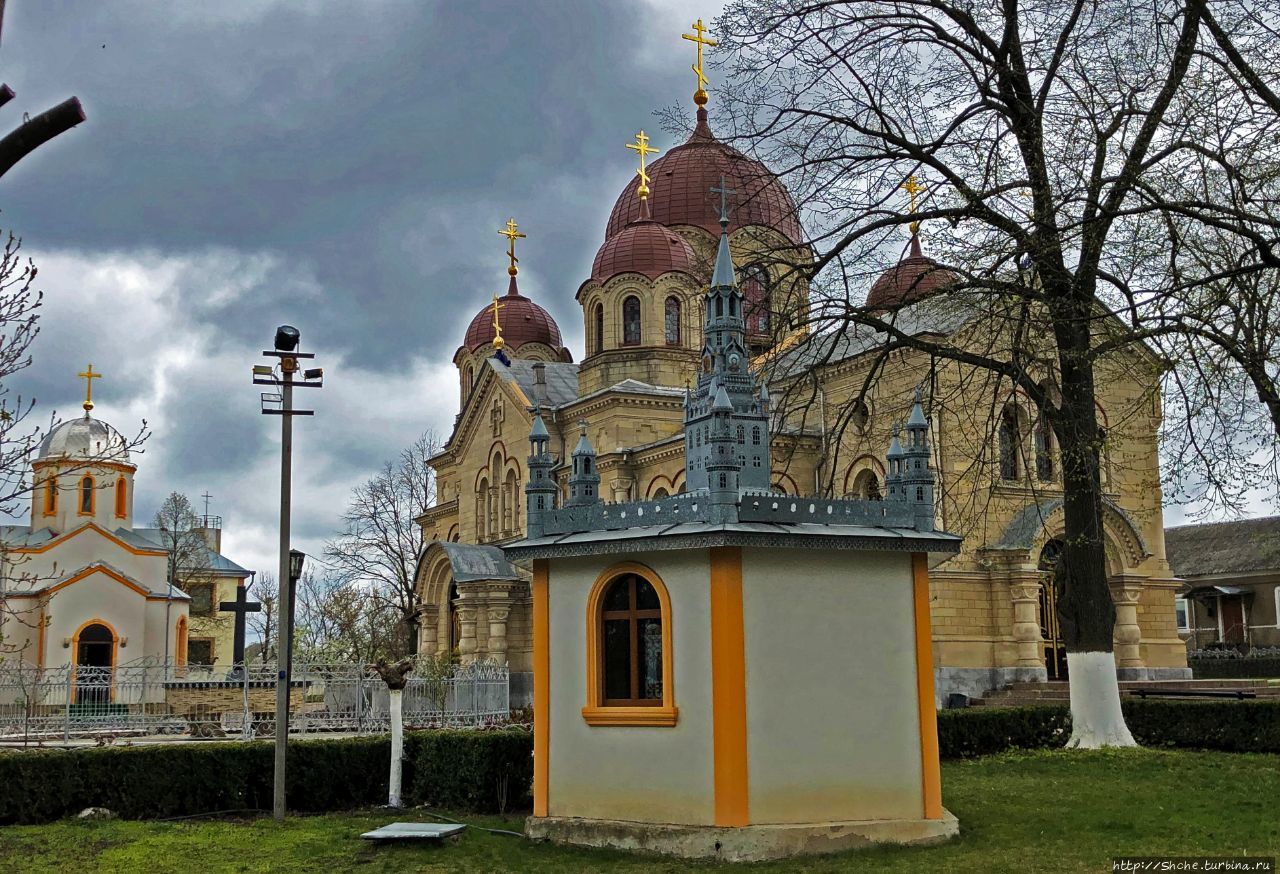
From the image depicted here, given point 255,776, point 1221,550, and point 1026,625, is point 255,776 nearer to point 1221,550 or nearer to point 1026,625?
point 1026,625

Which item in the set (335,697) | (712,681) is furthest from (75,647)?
(712,681)

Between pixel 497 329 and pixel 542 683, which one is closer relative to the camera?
pixel 542 683

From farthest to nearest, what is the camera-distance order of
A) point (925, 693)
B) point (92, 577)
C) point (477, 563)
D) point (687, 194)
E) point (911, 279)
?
point (687, 194) < point (92, 577) < point (477, 563) < point (911, 279) < point (925, 693)

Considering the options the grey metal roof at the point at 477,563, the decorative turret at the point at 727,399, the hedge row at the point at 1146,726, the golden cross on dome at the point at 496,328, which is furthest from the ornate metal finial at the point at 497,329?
the decorative turret at the point at 727,399

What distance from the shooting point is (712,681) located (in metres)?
10.8

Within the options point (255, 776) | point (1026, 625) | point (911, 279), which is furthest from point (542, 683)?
point (911, 279)

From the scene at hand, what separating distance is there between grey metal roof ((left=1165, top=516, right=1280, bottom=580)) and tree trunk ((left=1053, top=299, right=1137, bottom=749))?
30.2m

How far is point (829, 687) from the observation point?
1112 centimetres

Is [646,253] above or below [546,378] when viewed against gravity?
above

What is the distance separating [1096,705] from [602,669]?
9385 millimetres

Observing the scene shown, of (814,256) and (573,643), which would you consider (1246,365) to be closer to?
(814,256)

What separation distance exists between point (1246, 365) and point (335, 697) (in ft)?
58.9

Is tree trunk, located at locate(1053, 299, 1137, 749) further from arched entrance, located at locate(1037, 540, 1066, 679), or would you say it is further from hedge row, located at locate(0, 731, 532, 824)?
arched entrance, located at locate(1037, 540, 1066, 679)

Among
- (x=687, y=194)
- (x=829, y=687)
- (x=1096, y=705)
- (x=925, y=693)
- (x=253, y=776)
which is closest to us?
(x=829, y=687)
